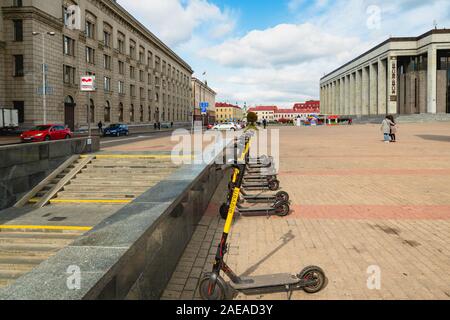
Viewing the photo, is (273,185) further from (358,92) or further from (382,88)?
(358,92)

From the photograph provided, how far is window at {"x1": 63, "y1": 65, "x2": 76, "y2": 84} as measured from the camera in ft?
137

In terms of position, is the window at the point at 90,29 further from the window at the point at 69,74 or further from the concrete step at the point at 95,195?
the concrete step at the point at 95,195

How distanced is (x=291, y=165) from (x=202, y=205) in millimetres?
8464

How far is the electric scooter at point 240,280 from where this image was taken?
12.8 feet

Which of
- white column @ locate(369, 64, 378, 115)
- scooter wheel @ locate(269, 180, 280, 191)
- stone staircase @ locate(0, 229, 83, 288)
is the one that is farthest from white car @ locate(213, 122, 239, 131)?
stone staircase @ locate(0, 229, 83, 288)

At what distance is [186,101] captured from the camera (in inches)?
4124

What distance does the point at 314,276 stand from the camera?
13.9 feet

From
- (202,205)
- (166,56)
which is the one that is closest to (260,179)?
(202,205)

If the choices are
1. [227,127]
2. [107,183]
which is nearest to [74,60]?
[227,127]

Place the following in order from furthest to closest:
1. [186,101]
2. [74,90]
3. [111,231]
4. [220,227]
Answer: [186,101] → [74,90] → [220,227] → [111,231]

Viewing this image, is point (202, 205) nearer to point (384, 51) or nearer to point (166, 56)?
point (166, 56)

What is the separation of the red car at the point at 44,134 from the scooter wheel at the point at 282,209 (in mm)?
23476

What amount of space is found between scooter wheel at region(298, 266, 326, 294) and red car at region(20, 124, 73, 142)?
26167mm

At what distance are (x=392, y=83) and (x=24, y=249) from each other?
84.3 m
